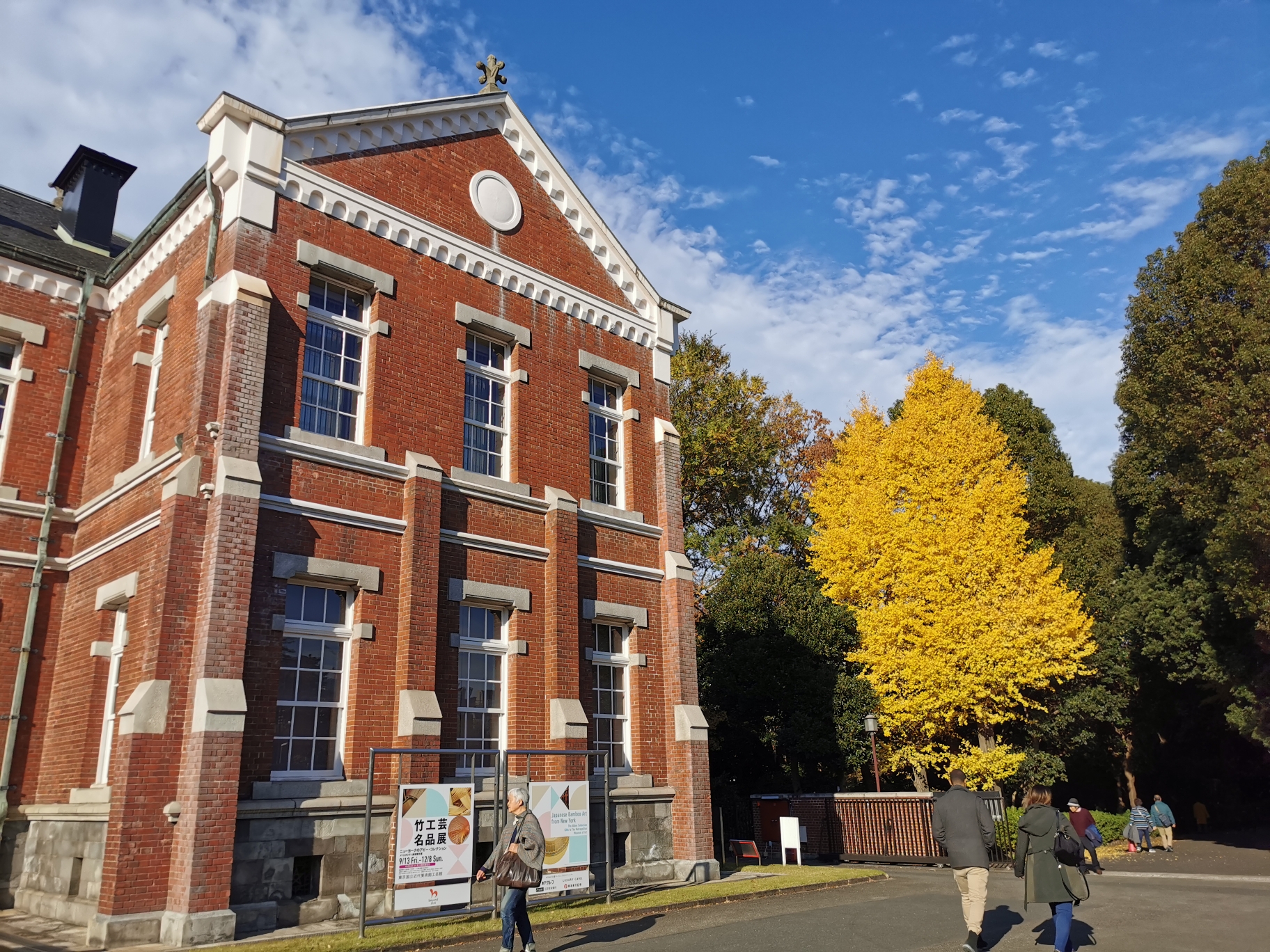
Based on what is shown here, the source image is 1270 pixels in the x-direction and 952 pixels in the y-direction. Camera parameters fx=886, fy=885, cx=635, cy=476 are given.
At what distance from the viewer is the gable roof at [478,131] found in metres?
14.0

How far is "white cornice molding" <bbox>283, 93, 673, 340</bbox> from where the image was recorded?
14078 mm

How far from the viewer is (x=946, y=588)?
25422 millimetres

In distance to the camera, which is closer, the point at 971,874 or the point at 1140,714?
the point at 971,874

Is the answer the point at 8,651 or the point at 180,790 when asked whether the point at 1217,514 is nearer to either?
the point at 180,790

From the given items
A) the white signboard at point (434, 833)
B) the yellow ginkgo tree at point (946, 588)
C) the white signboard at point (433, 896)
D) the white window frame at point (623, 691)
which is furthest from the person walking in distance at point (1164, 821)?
the white signboard at point (433, 896)

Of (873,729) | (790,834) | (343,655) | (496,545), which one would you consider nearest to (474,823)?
(343,655)

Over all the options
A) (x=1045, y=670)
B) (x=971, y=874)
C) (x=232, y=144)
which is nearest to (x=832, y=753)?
(x=1045, y=670)

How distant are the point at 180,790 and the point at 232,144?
9009 mm

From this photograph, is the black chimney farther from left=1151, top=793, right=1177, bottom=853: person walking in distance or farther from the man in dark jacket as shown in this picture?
left=1151, top=793, right=1177, bottom=853: person walking in distance

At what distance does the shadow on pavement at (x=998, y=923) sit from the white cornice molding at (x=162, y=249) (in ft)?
47.9

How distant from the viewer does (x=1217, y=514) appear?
19641 mm

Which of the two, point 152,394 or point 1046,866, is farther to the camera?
point 152,394

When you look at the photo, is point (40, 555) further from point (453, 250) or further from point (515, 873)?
point (515, 873)

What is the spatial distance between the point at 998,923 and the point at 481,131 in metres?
15.5
